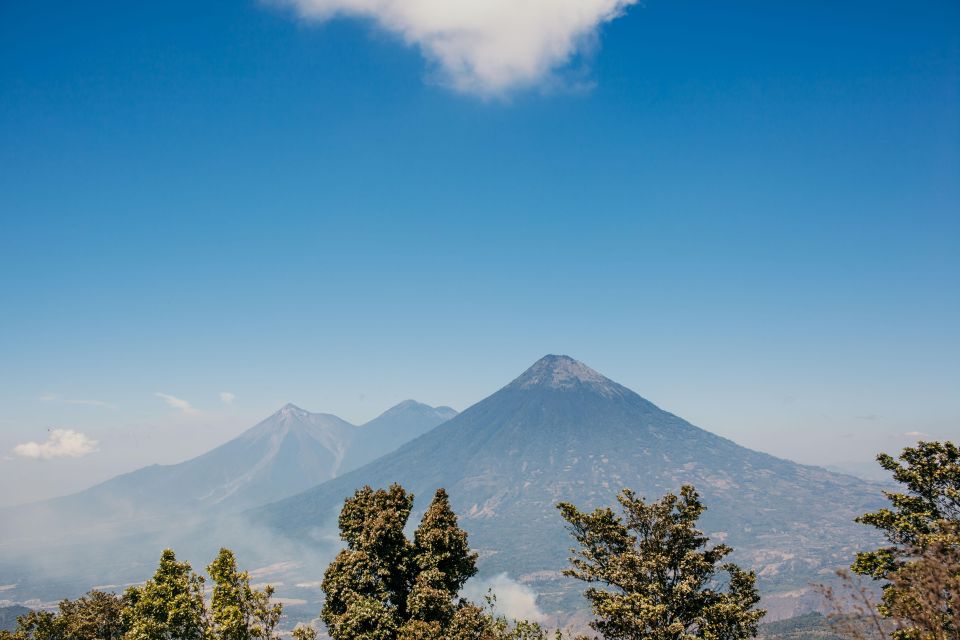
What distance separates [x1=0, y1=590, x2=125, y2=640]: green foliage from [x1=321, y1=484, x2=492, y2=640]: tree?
15.6 m

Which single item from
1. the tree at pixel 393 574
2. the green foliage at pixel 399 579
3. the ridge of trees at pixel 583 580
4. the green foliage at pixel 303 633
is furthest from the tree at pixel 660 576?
the green foliage at pixel 303 633

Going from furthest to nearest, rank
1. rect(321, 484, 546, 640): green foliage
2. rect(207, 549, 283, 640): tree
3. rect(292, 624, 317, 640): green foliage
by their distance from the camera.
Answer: rect(292, 624, 317, 640): green foliage < rect(321, 484, 546, 640): green foliage < rect(207, 549, 283, 640): tree

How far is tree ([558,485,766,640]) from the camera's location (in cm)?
2127

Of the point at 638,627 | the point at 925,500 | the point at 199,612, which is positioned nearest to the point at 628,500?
the point at 638,627

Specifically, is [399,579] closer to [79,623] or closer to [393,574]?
[393,574]

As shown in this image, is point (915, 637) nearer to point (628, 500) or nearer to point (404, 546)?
point (628, 500)

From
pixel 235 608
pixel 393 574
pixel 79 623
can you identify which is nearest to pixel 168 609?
pixel 235 608

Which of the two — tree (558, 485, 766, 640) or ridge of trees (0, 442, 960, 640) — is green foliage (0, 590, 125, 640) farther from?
tree (558, 485, 766, 640)

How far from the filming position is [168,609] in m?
23.8

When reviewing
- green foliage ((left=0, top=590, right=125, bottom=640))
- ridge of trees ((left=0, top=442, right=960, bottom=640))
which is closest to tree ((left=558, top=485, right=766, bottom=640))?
ridge of trees ((left=0, top=442, right=960, bottom=640))

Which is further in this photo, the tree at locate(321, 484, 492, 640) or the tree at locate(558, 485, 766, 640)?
the tree at locate(321, 484, 492, 640)

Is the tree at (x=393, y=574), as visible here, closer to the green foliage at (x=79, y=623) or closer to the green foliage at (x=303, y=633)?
the green foliage at (x=303, y=633)

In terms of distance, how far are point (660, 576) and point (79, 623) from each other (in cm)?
3246

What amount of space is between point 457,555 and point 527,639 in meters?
5.30
